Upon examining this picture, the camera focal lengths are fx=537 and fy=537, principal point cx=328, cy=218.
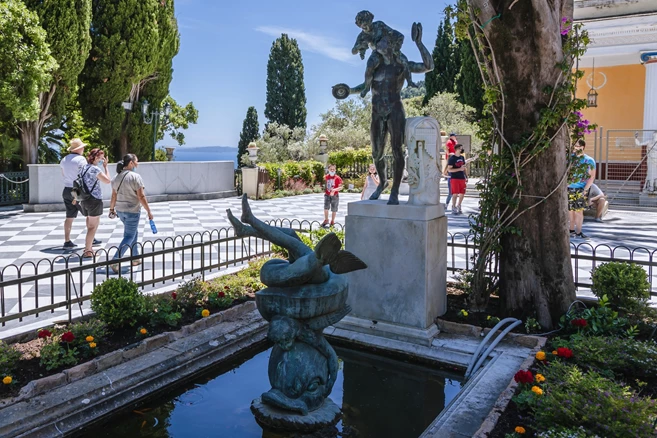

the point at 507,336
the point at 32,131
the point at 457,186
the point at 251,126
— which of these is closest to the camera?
the point at 507,336

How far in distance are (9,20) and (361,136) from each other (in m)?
19.0

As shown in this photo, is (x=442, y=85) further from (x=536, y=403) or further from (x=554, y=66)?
(x=536, y=403)

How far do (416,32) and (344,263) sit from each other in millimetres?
2818

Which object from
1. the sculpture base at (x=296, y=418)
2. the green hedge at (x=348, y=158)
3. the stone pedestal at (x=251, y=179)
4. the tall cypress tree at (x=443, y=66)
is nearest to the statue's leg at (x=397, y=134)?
the sculpture base at (x=296, y=418)

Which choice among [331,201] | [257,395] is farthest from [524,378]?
[331,201]

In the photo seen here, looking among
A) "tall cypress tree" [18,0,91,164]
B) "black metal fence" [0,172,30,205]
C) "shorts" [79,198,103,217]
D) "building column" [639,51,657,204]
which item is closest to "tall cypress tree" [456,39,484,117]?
"building column" [639,51,657,204]

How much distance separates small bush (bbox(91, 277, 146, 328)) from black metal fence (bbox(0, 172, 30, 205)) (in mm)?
11544

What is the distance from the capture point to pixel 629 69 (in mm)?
18281

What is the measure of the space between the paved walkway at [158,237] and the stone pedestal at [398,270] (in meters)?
1.92

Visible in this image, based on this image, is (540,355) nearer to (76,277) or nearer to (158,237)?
(76,277)

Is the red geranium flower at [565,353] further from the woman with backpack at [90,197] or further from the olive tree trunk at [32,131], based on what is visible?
the olive tree trunk at [32,131]

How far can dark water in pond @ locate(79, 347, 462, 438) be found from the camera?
3.57m

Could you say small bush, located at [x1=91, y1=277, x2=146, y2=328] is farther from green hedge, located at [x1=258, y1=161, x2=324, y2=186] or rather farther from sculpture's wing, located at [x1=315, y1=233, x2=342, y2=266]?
green hedge, located at [x1=258, y1=161, x2=324, y2=186]

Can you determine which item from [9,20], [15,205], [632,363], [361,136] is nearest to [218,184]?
[15,205]
